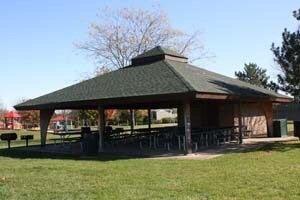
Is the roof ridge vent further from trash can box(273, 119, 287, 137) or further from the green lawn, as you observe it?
the green lawn

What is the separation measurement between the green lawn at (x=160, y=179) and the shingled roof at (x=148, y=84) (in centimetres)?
363

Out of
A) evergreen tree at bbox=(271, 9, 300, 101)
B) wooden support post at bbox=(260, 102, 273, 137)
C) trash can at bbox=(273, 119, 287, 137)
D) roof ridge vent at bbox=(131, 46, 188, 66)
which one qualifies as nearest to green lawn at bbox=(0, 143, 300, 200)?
evergreen tree at bbox=(271, 9, 300, 101)

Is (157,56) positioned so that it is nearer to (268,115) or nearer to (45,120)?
(45,120)

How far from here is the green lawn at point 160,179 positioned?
971 centimetres

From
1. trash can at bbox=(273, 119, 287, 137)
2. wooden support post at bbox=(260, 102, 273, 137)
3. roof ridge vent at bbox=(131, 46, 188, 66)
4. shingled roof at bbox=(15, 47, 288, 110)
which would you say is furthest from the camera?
wooden support post at bbox=(260, 102, 273, 137)

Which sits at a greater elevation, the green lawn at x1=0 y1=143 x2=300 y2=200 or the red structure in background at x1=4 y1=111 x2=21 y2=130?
the red structure in background at x1=4 y1=111 x2=21 y2=130

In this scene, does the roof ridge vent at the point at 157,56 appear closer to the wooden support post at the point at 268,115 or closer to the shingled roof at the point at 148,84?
the shingled roof at the point at 148,84

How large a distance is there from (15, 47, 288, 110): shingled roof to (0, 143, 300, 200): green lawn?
3.63 metres

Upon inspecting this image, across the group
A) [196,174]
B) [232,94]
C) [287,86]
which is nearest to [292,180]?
[196,174]

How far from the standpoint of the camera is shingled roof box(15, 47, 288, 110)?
18781 mm

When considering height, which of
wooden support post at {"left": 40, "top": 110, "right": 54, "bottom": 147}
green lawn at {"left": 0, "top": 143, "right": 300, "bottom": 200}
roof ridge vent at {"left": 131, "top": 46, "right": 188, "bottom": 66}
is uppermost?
roof ridge vent at {"left": 131, "top": 46, "right": 188, "bottom": 66}

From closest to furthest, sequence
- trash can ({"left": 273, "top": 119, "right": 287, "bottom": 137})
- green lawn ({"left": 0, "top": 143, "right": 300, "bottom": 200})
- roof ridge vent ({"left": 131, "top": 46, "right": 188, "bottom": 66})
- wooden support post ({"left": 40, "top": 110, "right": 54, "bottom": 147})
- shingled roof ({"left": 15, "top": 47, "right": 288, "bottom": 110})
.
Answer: green lawn ({"left": 0, "top": 143, "right": 300, "bottom": 200})
shingled roof ({"left": 15, "top": 47, "right": 288, "bottom": 110})
roof ridge vent ({"left": 131, "top": 46, "right": 188, "bottom": 66})
wooden support post ({"left": 40, "top": 110, "right": 54, "bottom": 147})
trash can ({"left": 273, "top": 119, "right": 287, "bottom": 137})

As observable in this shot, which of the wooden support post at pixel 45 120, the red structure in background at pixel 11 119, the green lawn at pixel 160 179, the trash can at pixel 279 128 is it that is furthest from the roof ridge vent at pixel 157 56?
the red structure in background at pixel 11 119

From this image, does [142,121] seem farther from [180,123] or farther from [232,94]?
[232,94]
